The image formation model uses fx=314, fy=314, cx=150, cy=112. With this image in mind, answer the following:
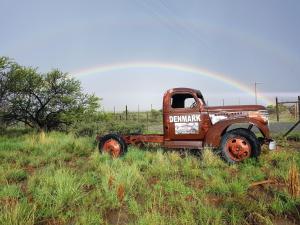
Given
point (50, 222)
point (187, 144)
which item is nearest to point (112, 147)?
point (187, 144)

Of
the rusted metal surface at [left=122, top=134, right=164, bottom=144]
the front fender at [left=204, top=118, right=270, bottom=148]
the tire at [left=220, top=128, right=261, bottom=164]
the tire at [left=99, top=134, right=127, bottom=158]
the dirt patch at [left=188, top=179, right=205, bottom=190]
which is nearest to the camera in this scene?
the dirt patch at [left=188, top=179, right=205, bottom=190]

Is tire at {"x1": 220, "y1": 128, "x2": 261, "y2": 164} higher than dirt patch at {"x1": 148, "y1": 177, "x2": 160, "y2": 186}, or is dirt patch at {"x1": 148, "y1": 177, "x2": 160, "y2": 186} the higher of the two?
tire at {"x1": 220, "y1": 128, "x2": 261, "y2": 164}

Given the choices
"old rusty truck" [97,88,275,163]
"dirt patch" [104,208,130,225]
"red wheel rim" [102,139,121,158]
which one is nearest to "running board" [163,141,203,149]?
"old rusty truck" [97,88,275,163]

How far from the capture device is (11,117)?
18.9 m

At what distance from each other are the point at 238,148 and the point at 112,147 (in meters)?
3.84

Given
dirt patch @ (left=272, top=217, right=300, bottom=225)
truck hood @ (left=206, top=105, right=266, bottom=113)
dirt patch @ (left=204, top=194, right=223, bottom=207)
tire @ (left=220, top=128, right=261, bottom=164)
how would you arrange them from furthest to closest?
1. truck hood @ (left=206, top=105, right=266, bottom=113)
2. tire @ (left=220, top=128, right=261, bottom=164)
3. dirt patch @ (left=204, top=194, right=223, bottom=207)
4. dirt patch @ (left=272, top=217, right=300, bottom=225)

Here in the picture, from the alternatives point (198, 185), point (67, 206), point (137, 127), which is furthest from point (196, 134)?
point (137, 127)

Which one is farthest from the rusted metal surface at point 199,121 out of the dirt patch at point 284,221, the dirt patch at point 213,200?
the dirt patch at point 284,221

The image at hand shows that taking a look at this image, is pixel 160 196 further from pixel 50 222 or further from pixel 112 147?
pixel 112 147

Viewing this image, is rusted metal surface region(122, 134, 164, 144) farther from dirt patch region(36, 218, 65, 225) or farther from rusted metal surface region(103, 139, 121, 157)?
dirt patch region(36, 218, 65, 225)

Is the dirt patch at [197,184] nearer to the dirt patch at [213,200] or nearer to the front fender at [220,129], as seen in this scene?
the dirt patch at [213,200]

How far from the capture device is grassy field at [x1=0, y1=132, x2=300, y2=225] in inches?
166

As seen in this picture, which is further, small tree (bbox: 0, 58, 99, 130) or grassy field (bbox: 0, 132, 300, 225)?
small tree (bbox: 0, 58, 99, 130)

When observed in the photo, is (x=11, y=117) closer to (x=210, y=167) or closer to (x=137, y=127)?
(x=137, y=127)
